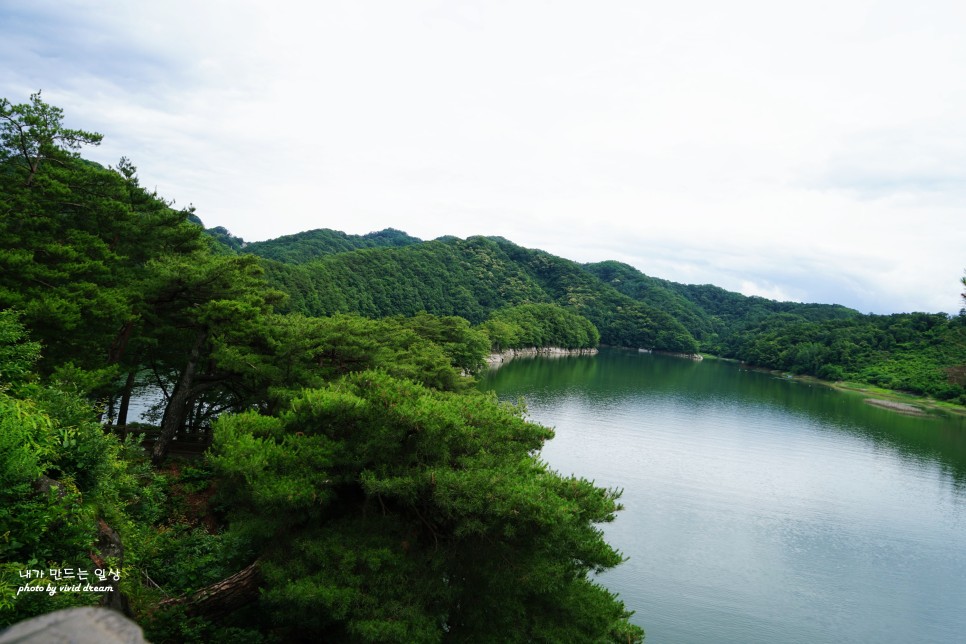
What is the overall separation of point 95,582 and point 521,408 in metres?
8.10

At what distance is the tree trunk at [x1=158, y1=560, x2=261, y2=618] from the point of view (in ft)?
28.3

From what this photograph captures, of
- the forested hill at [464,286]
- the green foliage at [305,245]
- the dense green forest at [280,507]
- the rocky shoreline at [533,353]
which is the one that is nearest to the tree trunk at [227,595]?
the dense green forest at [280,507]

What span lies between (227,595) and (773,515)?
2364cm

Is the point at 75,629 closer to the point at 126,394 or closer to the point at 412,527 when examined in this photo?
the point at 412,527

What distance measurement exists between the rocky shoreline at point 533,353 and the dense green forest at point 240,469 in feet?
174

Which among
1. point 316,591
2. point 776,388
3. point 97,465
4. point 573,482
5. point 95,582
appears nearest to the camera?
point 95,582

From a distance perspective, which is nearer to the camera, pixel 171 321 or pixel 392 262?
pixel 171 321

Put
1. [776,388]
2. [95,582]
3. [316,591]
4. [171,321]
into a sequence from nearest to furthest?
[95,582]
[316,591]
[171,321]
[776,388]

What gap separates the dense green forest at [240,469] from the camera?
6773mm

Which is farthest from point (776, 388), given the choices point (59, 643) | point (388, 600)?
point (59, 643)

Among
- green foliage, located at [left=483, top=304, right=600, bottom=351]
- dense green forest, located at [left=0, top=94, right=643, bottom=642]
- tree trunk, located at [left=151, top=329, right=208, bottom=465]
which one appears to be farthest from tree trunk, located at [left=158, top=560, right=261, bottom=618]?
green foliage, located at [left=483, top=304, right=600, bottom=351]

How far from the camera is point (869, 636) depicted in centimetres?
1573

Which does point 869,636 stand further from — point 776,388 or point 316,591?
point 776,388

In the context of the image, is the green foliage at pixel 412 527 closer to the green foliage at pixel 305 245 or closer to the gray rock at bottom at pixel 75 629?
the gray rock at bottom at pixel 75 629
